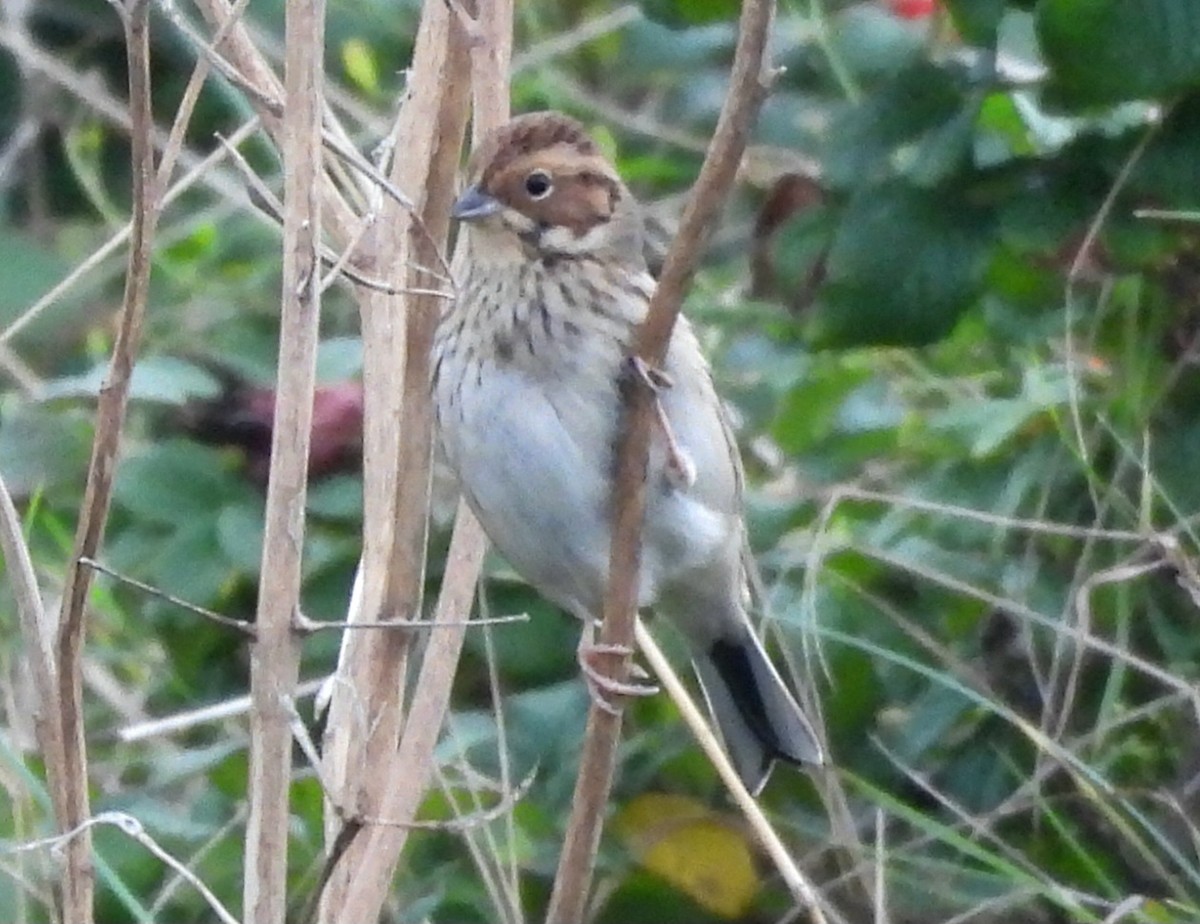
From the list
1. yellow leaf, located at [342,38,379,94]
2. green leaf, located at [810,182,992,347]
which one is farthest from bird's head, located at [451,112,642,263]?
yellow leaf, located at [342,38,379,94]

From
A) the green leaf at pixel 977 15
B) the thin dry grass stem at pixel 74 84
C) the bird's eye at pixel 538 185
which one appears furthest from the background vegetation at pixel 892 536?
the bird's eye at pixel 538 185

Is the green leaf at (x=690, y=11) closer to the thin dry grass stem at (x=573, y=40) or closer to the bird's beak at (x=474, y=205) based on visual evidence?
the bird's beak at (x=474, y=205)

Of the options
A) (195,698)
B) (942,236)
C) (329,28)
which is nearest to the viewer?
(942,236)

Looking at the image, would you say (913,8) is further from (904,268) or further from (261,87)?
(261,87)

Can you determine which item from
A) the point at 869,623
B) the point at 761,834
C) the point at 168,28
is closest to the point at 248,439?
the point at 869,623

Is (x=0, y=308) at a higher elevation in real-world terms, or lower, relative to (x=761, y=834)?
higher

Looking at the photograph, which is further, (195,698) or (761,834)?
(195,698)

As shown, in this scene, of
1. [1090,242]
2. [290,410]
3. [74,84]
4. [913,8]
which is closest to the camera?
[290,410]

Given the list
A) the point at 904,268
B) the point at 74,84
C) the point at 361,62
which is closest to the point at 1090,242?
the point at 904,268

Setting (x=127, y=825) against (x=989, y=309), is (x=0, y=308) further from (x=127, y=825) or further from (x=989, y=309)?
(x=127, y=825)
